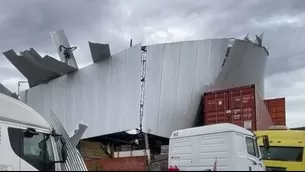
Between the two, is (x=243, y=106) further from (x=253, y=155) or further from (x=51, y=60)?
(x=51, y=60)

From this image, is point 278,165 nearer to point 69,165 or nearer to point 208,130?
point 208,130

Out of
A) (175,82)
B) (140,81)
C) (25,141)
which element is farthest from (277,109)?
(25,141)

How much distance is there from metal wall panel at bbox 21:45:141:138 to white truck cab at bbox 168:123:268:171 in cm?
1589

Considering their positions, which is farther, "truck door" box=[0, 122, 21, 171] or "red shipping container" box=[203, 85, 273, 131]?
"red shipping container" box=[203, 85, 273, 131]

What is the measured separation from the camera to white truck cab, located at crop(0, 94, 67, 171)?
286 inches

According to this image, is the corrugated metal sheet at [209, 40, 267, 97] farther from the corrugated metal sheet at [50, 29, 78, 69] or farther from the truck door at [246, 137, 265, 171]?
the truck door at [246, 137, 265, 171]

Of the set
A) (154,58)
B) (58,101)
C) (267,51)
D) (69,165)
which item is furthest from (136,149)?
(69,165)

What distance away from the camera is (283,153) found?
12648mm

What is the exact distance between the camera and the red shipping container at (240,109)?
22.2m

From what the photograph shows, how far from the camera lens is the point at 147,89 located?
2761cm

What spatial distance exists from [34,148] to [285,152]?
25.6 ft


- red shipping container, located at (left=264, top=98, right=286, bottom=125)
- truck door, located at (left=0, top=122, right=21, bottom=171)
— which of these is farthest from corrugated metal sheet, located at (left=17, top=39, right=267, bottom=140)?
truck door, located at (left=0, top=122, right=21, bottom=171)

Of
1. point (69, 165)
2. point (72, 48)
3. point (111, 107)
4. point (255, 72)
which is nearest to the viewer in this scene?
point (69, 165)

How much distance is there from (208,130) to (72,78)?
72.7 ft
